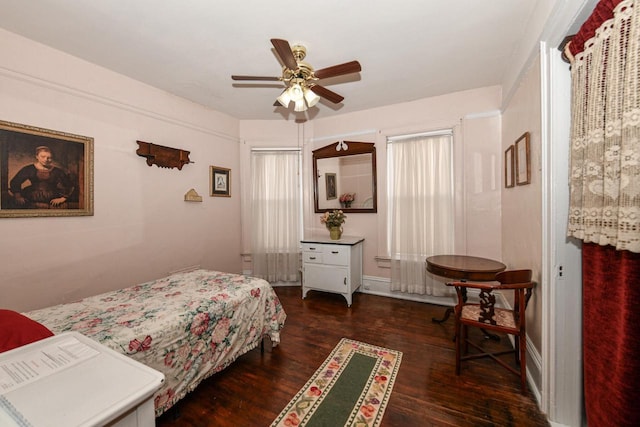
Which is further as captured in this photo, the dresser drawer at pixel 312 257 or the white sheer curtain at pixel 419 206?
the dresser drawer at pixel 312 257

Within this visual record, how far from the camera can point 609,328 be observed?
1.09 meters

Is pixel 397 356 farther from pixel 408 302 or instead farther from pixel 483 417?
pixel 408 302

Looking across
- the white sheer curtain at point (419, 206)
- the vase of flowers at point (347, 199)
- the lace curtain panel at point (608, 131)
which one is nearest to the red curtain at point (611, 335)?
the lace curtain panel at point (608, 131)

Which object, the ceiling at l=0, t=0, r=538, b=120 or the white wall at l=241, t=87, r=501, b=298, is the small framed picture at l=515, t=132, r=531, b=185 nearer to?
the white wall at l=241, t=87, r=501, b=298

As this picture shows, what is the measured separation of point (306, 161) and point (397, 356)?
290cm

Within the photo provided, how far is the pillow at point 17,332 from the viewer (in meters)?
0.97

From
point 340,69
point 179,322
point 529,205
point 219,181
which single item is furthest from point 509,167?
point 219,181

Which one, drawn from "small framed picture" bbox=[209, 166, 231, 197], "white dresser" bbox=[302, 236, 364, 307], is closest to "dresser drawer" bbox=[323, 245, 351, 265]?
"white dresser" bbox=[302, 236, 364, 307]

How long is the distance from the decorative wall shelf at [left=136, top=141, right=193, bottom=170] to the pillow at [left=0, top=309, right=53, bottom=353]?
1.96m

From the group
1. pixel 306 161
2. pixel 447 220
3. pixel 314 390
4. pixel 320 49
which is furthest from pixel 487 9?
pixel 314 390

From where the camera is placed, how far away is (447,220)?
10.2 ft

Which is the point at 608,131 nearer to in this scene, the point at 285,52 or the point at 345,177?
the point at 285,52

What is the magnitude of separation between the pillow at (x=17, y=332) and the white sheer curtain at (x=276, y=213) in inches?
110

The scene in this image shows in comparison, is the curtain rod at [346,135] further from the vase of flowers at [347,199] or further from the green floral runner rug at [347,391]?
the green floral runner rug at [347,391]
